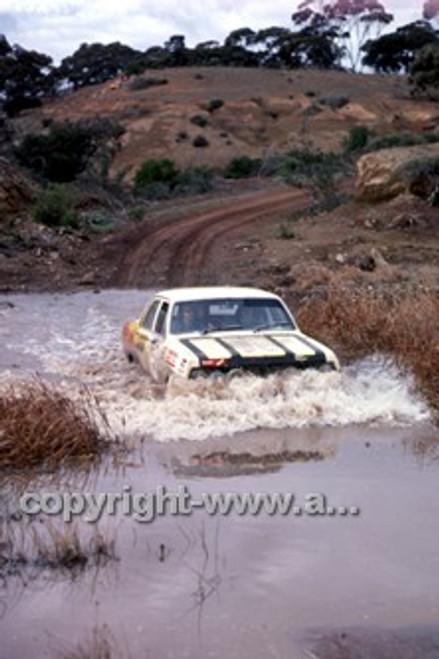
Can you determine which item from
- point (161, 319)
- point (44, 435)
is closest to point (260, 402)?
point (161, 319)

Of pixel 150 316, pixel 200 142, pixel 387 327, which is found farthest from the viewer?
pixel 200 142

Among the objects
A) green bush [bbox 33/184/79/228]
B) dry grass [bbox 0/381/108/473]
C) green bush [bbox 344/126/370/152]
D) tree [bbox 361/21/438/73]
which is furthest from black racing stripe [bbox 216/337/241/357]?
tree [bbox 361/21/438/73]

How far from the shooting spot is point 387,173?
30.5 metres

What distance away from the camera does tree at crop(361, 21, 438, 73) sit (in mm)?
88312

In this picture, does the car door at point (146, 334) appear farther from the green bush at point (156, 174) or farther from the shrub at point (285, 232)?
the green bush at point (156, 174)

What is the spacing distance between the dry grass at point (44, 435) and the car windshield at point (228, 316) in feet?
7.49

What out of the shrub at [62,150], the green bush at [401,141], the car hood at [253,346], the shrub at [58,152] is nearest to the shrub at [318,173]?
the green bush at [401,141]

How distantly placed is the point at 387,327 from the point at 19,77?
75010 mm

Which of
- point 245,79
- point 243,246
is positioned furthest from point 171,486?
point 245,79

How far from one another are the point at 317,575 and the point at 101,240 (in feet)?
74.3

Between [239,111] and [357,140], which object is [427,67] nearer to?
[357,140]

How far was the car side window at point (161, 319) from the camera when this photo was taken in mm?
13382

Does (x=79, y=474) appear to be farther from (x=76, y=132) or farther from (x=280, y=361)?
(x=76, y=132)

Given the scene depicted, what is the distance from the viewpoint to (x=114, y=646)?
6.29 m
